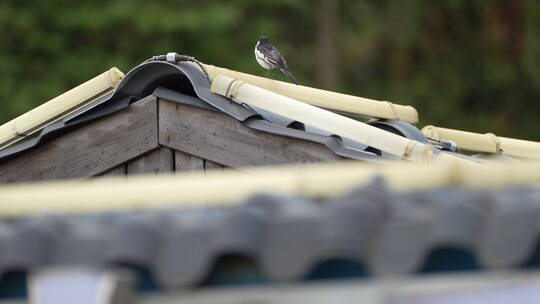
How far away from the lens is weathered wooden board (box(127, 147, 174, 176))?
4402 mm

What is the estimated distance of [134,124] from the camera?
439 cm

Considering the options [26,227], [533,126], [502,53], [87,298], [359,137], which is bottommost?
[87,298]

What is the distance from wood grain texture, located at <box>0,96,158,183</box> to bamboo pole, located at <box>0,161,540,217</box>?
72.2 inches

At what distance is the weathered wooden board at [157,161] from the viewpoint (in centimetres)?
440

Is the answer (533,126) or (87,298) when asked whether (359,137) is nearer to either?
(87,298)

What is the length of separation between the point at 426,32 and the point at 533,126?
3161 millimetres

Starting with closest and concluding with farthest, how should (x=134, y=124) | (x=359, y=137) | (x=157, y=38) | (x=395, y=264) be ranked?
(x=395, y=264), (x=359, y=137), (x=134, y=124), (x=157, y=38)

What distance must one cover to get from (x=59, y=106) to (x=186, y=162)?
77 cm

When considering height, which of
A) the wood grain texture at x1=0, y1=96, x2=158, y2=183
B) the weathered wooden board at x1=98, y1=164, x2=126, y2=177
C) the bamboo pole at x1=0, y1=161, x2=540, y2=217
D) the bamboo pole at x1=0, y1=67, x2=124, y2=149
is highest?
the bamboo pole at x1=0, y1=67, x2=124, y2=149

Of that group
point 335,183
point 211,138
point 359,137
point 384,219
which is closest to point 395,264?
point 384,219

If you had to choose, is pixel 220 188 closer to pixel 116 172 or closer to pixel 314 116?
pixel 314 116

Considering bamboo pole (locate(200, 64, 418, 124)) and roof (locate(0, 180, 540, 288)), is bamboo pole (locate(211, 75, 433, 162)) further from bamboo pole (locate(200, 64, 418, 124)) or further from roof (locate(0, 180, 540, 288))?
roof (locate(0, 180, 540, 288))

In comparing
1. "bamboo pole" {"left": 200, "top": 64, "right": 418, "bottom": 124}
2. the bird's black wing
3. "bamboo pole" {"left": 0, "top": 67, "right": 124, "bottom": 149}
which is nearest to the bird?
the bird's black wing

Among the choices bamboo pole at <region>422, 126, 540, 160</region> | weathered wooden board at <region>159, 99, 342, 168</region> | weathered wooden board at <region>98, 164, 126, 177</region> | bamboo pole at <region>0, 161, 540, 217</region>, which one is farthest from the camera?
bamboo pole at <region>422, 126, 540, 160</region>
